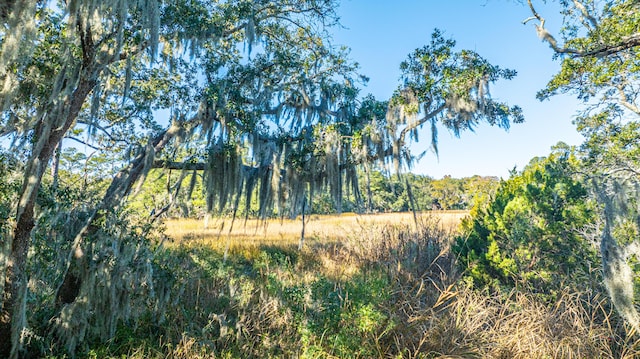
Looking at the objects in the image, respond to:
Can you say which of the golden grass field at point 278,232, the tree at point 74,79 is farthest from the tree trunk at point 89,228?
the golden grass field at point 278,232

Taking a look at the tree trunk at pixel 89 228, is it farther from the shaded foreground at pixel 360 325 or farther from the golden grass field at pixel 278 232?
the golden grass field at pixel 278 232

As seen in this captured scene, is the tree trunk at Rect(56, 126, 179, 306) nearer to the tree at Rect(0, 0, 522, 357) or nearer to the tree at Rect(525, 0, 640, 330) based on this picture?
the tree at Rect(0, 0, 522, 357)

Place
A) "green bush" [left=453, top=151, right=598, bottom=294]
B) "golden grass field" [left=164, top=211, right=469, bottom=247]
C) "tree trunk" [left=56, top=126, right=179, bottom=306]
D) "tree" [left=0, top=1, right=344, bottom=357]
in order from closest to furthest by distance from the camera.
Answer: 1. "tree" [left=0, top=1, right=344, bottom=357]
2. "tree trunk" [left=56, top=126, right=179, bottom=306]
3. "green bush" [left=453, top=151, right=598, bottom=294]
4. "golden grass field" [left=164, top=211, right=469, bottom=247]

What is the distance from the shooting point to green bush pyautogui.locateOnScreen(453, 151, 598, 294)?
5.18 meters

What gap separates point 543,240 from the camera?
5.35 metres

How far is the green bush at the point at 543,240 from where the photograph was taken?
5176 millimetres

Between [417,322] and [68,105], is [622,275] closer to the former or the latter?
[417,322]

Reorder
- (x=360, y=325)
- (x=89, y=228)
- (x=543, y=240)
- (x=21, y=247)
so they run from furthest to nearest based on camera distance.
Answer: (x=543, y=240) → (x=89, y=228) → (x=360, y=325) → (x=21, y=247)

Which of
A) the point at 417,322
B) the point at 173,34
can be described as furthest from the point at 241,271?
the point at 173,34

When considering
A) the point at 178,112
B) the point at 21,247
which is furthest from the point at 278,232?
the point at 21,247

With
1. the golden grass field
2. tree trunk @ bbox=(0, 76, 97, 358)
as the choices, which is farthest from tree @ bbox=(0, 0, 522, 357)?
the golden grass field

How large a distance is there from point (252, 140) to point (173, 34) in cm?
227

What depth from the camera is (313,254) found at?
27.6 feet

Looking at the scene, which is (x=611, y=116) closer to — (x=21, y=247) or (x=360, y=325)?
(x=360, y=325)
